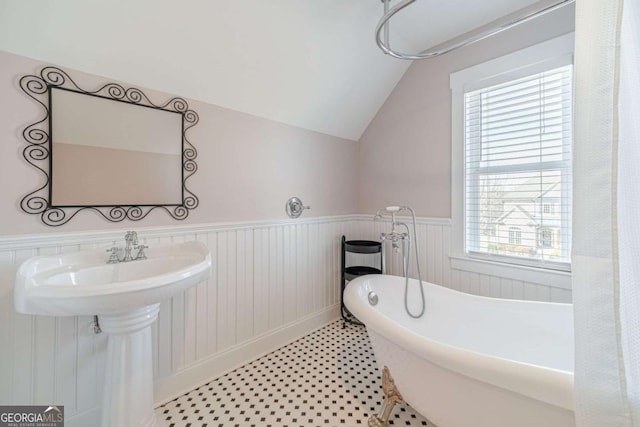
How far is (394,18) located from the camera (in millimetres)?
1813

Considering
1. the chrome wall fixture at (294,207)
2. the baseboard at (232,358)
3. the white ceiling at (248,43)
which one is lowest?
the baseboard at (232,358)

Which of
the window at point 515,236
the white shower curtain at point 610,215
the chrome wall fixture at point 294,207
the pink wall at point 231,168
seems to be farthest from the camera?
the chrome wall fixture at point 294,207

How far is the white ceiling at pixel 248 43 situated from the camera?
1.16 metres

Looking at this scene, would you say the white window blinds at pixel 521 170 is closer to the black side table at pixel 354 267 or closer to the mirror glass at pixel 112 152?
the black side table at pixel 354 267

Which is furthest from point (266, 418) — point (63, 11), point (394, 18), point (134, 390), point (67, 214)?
point (394, 18)

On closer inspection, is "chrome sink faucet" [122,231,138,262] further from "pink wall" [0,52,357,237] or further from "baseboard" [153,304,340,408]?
"baseboard" [153,304,340,408]

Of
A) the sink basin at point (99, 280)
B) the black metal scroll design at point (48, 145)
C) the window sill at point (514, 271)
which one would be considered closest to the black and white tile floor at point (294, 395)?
the sink basin at point (99, 280)

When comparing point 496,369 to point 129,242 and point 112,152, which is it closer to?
point 129,242

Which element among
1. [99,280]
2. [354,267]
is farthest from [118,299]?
[354,267]

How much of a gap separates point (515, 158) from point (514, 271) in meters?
0.77

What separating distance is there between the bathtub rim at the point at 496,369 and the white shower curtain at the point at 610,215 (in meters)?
0.10

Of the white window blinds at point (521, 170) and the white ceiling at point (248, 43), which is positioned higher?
the white ceiling at point (248, 43)

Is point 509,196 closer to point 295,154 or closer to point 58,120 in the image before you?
point 295,154

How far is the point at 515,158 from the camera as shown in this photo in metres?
1.77
